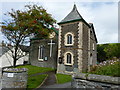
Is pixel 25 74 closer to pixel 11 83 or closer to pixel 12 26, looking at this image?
pixel 11 83

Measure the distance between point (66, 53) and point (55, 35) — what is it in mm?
4974

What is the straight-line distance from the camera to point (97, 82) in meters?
4.29

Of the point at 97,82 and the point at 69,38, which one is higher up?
the point at 69,38

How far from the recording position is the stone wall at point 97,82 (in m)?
3.89

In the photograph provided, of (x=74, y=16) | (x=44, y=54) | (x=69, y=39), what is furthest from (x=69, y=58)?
(x=74, y=16)

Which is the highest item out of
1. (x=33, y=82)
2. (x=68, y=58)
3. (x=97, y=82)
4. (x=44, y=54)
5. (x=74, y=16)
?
(x=74, y=16)

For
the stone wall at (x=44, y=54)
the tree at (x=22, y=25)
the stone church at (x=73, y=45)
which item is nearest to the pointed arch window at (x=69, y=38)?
the stone church at (x=73, y=45)

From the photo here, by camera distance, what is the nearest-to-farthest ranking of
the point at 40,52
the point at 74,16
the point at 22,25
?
the point at 22,25
the point at 74,16
the point at 40,52

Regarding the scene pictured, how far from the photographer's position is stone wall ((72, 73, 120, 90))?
3.89 metres

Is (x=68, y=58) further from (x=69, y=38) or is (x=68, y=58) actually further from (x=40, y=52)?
(x=40, y=52)

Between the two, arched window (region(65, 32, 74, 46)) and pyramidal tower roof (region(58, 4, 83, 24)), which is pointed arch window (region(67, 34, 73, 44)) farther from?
pyramidal tower roof (region(58, 4, 83, 24))

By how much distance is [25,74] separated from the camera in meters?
6.26

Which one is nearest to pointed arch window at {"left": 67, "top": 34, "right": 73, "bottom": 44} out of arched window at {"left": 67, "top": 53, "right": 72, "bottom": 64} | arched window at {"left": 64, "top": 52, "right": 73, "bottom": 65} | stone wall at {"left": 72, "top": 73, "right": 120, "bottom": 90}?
arched window at {"left": 64, "top": 52, "right": 73, "bottom": 65}

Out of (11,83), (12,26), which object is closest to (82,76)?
(11,83)
